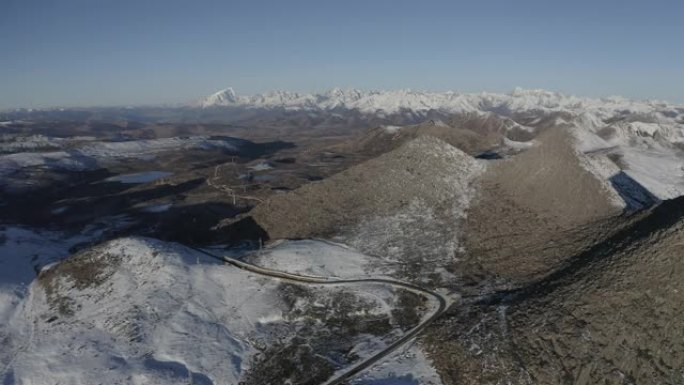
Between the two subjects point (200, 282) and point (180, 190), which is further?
point (180, 190)

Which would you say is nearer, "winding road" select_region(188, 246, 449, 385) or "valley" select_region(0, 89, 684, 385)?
"valley" select_region(0, 89, 684, 385)

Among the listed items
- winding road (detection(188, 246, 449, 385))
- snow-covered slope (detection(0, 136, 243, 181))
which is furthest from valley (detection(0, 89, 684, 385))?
snow-covered slope (detection(0, 136, 243, 181))

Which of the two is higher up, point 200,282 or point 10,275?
point 200,282

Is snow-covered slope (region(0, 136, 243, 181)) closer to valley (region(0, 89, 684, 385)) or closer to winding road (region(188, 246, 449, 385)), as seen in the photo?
valley (region(0, 89, 684, 385))

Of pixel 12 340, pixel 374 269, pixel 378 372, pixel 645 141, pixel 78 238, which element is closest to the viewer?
pixel 378 372

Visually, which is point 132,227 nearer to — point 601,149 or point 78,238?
point 78,238

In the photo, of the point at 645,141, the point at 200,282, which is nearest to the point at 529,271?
the point at 200,282

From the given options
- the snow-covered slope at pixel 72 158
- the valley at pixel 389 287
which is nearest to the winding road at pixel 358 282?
the valley at pixel 389 287

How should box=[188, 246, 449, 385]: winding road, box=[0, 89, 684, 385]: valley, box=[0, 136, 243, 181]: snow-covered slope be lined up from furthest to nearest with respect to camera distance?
box=[0, 136, 243, 181]: snow-covered slope → box=[188, 246, 449, 385]: winding road → box=[0, 89, 684, 385]: valley

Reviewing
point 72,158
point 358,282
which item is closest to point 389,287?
point 358,282
